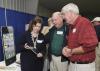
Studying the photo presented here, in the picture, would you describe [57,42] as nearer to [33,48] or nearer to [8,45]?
[33,48]

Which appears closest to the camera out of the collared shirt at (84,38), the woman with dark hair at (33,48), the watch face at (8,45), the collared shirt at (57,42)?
the collared shirt at (84,38)

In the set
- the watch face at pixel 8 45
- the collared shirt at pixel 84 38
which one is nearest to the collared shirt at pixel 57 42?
the watch face at pixel 8 45

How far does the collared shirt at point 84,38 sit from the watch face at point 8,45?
0.96m

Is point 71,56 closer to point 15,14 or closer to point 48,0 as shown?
point 15,14

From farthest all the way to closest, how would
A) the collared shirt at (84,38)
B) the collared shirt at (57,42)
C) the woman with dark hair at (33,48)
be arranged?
1. the collared shirt at (57,42)
2. the woman with dark hair at (33,48)
3. the collared shirt at (84,38)

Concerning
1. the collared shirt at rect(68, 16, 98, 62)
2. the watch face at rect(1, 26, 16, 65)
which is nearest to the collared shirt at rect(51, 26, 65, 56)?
the watch face at rect(1, 26, 16, 65)

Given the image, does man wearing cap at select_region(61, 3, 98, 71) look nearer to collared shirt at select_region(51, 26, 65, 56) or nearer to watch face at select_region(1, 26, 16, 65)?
collared shirt at select_region(51, 26, 65, 56)

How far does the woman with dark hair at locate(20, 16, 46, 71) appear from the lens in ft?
10.8

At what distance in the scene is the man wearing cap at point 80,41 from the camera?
2.37 meters

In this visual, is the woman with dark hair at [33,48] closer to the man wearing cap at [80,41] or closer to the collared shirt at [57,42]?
the collared shirt at [57,42]

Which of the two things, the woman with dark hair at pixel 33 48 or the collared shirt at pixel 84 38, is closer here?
the collared shirt at pixel 84 38

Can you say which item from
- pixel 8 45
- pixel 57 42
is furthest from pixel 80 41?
pixel 8 45

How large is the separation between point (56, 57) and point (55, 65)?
0.15 meters

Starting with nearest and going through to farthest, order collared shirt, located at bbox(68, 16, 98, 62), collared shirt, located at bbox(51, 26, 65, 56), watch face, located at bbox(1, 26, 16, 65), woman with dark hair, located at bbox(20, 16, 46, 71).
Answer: collared shirt, located at bbox(68, 16, 98, 62), watch face, located at bbox(1, 26, 16, 65), woman with dark hair, located at bbox(20, 16, 46, 71), collared shirt, located at bbox(51, 26, 65, 56)
